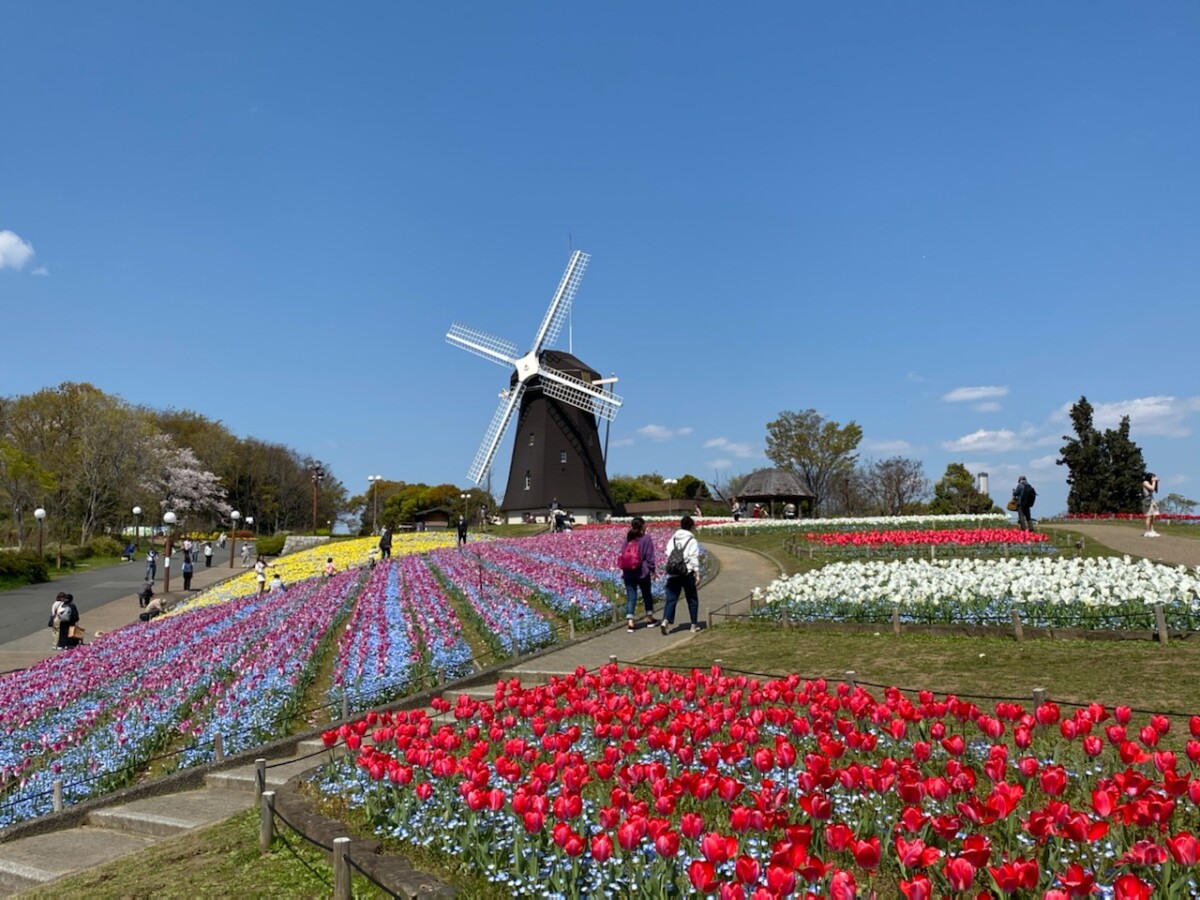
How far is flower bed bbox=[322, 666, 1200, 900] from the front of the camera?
370 centimetres

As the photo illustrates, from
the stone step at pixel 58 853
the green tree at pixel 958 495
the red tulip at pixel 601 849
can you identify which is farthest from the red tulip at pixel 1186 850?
the green tree at pixel 958 495

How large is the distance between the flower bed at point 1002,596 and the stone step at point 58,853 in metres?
8.84

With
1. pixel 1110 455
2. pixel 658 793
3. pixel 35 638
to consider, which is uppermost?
pixel 1110 455

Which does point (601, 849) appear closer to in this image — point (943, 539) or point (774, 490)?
point (943, 539)

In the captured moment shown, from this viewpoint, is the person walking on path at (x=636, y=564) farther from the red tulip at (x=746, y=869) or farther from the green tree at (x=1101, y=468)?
the green tree at (x=1101, y=468)

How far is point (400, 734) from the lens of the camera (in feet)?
20.8

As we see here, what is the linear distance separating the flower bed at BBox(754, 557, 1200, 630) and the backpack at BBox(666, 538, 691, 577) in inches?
61.0

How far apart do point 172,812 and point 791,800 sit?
5.46m

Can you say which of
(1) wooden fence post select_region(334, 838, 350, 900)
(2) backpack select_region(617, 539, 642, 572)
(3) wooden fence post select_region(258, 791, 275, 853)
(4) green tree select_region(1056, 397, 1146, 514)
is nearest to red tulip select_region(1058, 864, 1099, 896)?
(1) wooden fence post select_region(334, 838, 350, 900)

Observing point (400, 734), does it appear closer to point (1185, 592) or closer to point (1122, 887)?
point (1122, 887)

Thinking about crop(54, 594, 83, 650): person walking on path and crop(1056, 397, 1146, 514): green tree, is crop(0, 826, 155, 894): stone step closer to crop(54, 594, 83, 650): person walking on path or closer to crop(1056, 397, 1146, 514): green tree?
crop(54, 594, 83, 650): person walking on path

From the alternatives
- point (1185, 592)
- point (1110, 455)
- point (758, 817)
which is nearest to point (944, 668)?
point (1185, 592)

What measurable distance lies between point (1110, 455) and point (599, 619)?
1633 inches

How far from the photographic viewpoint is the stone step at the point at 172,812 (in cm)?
732
